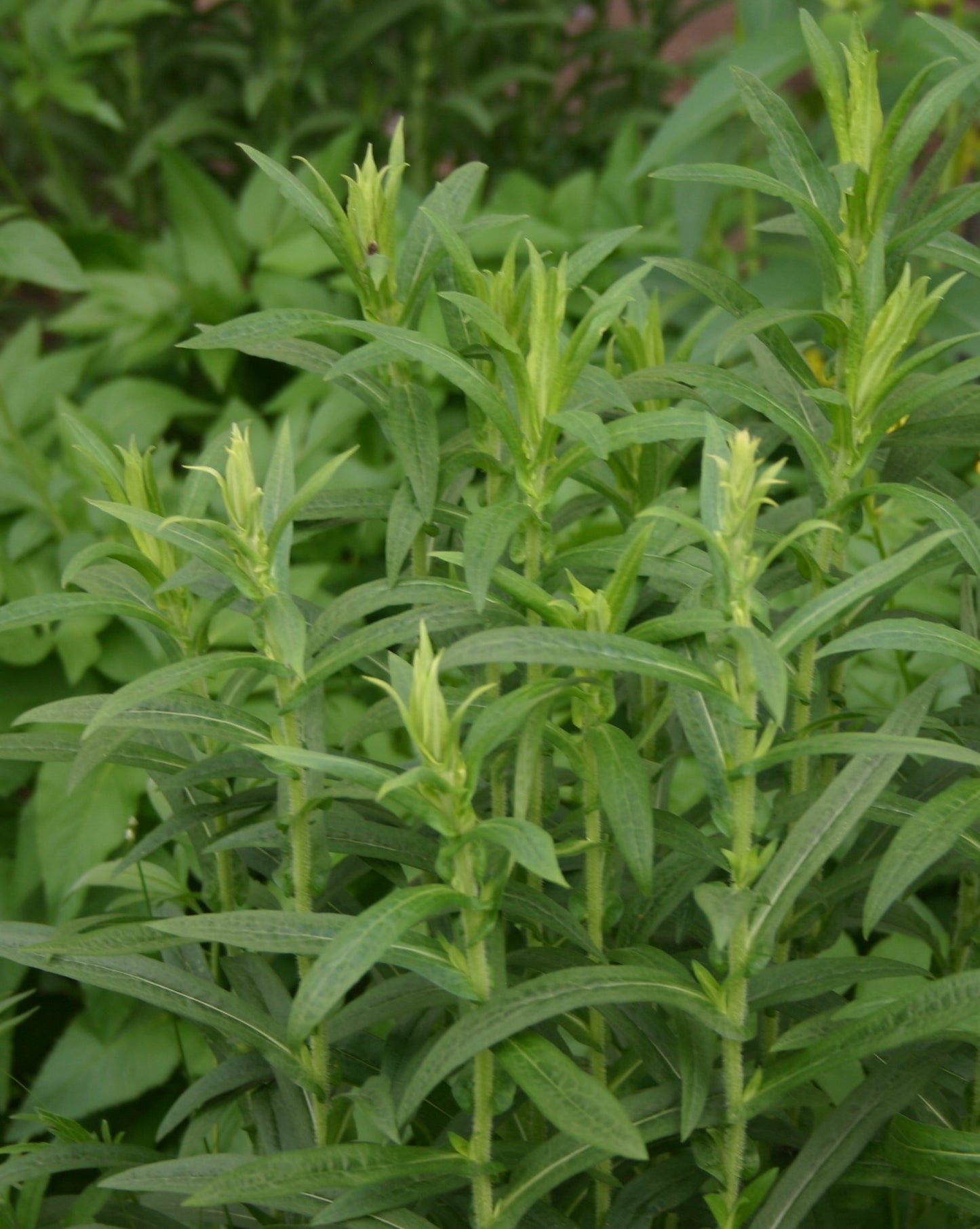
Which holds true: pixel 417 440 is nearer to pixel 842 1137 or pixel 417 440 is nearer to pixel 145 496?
pixel 145 496

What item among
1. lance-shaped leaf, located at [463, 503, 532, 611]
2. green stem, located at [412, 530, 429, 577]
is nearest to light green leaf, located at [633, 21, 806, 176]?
green stem, located at [412, 530, 429, 577]

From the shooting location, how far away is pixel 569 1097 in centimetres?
51

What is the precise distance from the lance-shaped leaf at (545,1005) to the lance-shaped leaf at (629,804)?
0.04m

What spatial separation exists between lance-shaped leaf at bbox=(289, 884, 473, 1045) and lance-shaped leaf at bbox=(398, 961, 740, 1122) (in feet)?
0.18

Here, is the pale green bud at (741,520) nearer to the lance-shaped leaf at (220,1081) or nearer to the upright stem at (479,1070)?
the upright stem at (479,1070)

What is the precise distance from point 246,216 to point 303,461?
539 mm

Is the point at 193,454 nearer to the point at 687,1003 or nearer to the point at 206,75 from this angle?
the point at 206,75

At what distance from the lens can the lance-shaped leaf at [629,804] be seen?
525mm

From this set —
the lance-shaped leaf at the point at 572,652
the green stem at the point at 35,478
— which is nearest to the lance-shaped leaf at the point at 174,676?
the lance-shaped leaf at the point at 572,652

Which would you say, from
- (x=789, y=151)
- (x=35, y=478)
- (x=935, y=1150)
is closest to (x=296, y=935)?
(x=935, y=1150)

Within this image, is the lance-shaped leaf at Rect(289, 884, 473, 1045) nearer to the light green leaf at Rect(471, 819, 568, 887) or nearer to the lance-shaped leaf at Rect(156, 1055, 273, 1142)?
the light green leaf at Rect(471, 819, 568, 887)

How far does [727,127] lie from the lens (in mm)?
1695

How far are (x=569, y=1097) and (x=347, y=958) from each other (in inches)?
4.3

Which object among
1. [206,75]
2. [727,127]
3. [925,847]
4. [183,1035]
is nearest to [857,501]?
[925,847]
